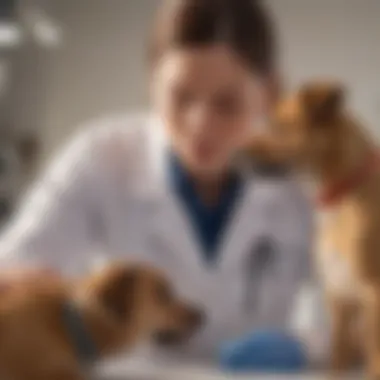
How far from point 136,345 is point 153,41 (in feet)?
0.75

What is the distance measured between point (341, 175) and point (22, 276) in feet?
0.74

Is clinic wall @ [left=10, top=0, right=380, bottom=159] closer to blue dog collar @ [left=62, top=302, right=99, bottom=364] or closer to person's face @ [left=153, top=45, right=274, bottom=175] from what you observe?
person's face @ [left=153, top=45, right=274, bottom=175]

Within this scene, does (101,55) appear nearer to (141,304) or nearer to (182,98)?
(182,98)

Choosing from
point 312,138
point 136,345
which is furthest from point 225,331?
point 312,138

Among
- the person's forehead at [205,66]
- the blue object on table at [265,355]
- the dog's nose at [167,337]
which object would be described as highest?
the person's forehead at [205,66]

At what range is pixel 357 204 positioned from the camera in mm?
518

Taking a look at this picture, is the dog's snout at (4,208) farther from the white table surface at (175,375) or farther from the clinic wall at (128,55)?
the white table surface at (175,375)

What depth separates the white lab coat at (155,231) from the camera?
2.07 ft

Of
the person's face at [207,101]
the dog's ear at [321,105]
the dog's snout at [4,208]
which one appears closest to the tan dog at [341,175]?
the dog's ear at [321,105]

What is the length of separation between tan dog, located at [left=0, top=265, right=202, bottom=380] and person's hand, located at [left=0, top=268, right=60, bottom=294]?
0.4 inches

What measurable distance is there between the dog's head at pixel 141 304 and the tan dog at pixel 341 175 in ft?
0.36

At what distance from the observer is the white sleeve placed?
2.06 feet

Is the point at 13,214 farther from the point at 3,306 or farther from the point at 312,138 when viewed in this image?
the point at 312,138

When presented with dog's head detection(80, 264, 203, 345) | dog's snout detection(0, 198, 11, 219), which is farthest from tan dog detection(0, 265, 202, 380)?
dog's snout detection(0, 198, 11, 219)
